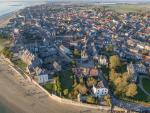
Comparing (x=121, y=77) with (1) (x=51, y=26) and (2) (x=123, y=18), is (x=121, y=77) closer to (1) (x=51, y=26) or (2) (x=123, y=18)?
(1) (x=51, y=26)

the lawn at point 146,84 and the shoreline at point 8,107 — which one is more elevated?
the shoreline at point 8,107

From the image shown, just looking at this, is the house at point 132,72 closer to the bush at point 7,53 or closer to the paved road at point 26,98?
the paved road at point 26,98

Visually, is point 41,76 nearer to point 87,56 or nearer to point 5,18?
point 87,56

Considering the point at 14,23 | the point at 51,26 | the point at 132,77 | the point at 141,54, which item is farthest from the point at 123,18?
the point at 132,77

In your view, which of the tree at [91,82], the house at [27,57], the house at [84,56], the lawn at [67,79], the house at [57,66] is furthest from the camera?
the house at [84,56]

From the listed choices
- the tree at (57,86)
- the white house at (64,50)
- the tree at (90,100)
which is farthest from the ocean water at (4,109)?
the white house at (64,50)

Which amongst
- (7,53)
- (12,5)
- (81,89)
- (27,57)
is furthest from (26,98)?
(12,5)

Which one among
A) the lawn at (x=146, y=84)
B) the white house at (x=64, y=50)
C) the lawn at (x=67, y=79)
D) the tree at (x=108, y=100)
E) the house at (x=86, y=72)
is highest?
the white house at (x=64, y=50)
